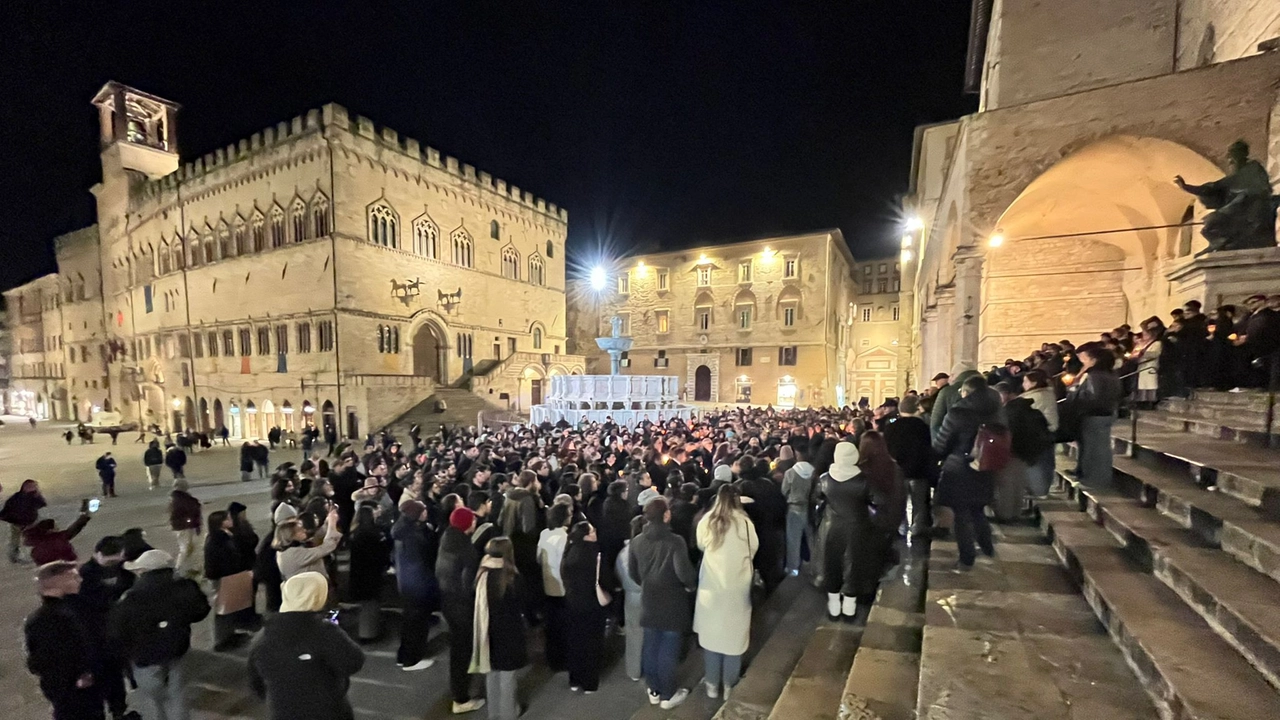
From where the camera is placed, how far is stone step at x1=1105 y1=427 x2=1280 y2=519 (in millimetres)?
3188

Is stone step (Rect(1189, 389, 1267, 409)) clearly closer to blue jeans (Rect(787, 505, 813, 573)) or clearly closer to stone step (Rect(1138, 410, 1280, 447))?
stone step (Rect(1138, 410, 1280, 447))

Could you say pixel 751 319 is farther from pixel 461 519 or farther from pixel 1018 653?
pixel 1018 653

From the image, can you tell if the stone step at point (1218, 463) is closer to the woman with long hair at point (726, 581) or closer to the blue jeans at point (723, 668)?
the woman with long hair at point (726, 581)

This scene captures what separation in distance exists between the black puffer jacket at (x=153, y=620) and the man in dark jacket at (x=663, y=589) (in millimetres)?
3231

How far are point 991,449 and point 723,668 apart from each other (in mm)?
2877

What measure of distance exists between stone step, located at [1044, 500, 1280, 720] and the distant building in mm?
31053

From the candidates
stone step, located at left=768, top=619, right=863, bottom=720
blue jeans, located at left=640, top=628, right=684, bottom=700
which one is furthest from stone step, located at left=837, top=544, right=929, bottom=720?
blue jeans, located at left=640, top=628, right=684, bottom=700

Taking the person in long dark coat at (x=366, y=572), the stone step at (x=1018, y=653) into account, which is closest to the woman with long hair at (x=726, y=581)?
the stone step at (x=1018, y=653)

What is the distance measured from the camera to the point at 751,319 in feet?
116

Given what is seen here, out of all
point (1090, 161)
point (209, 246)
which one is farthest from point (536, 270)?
point (1090, 161)

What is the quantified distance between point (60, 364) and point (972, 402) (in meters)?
64.7

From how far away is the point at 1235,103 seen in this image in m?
8.18

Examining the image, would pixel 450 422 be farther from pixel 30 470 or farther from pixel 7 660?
pixel 7 660

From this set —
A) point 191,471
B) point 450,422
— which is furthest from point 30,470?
point 450,422
